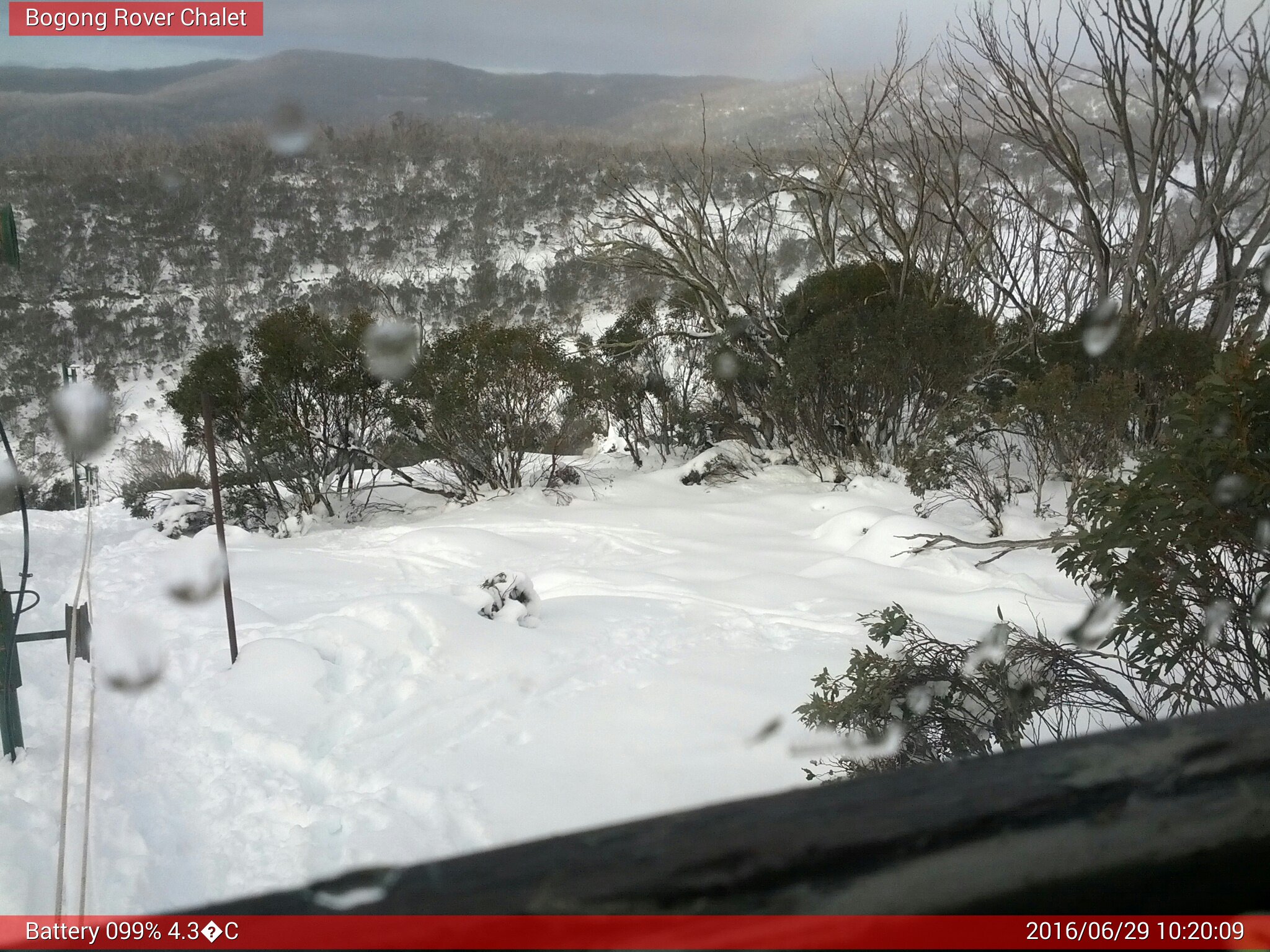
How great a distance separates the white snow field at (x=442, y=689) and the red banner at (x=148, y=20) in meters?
2.43

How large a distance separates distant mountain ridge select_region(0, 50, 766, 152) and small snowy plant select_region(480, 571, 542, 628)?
2054 cm

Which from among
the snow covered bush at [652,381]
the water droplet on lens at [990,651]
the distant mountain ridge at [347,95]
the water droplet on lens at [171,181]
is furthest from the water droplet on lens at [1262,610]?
the water droplet on lens at [171,181]

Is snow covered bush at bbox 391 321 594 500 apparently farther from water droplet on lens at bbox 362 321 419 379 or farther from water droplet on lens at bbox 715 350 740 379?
water droplet on lens at bbox 715 350 740 379

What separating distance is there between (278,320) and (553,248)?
21.5m

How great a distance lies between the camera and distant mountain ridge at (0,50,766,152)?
26.5 meters

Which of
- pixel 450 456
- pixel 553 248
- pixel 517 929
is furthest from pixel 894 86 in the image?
pixel 553 248

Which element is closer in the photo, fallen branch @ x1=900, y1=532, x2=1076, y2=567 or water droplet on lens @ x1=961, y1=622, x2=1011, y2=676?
water droplet on lens @ x1=961, y1=622, x2=1011, y2=676

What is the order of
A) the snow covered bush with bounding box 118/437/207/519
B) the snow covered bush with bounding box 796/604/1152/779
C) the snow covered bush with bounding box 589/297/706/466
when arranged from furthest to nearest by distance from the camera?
the snow covered bush with bounding box 118/437/207/519, the snow covered bush with bounding box 589/297/706/466, the snow covered bush with bounding box 796/604/1152/779

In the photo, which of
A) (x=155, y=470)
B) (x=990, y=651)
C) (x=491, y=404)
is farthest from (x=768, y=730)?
(x=155, y=470)

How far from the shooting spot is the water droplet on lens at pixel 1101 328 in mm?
8047

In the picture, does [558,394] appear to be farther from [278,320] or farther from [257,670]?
[257,670]

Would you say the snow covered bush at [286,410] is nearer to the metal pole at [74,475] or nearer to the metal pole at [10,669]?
the metal pole at [74,475]

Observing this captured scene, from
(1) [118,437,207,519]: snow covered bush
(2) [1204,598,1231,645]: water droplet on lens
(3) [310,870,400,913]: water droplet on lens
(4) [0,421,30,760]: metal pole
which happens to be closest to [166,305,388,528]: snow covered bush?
(1) [118,437,207,519]: snow covered bush

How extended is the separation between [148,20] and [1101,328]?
27.9ft
